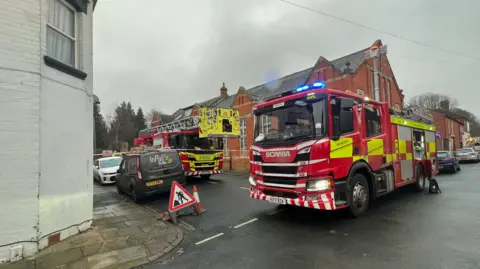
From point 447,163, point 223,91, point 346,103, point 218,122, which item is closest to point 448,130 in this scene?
point 447,163

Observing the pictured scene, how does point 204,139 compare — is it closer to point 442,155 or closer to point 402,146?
point 402,146

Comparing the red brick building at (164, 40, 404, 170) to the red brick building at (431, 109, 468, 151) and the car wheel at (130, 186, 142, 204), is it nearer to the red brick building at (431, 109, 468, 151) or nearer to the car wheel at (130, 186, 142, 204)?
the car wheel at (130, 186, 142, 204)

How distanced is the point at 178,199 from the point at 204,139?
7.69 meters

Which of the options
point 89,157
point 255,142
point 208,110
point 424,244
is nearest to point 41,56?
point 89,157

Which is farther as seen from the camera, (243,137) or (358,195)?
(243,137)

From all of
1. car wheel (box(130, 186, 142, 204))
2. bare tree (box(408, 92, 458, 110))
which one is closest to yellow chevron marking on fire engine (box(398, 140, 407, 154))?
car wheel (box(130, 186, 142, 204))

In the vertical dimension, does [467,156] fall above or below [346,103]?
below

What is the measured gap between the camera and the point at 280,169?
6.32 meters

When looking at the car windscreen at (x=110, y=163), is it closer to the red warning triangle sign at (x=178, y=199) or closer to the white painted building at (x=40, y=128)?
the red warning triangle sign at (x=178, y=199)

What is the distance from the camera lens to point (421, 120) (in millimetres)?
10406

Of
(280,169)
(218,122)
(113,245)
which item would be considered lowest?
(113,245)

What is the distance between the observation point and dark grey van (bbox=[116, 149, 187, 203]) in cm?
988

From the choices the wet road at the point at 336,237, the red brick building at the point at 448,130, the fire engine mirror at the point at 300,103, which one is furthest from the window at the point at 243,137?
the red brick building at the point at 448,130

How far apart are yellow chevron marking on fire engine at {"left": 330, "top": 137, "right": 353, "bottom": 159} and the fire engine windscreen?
1.19 ft
